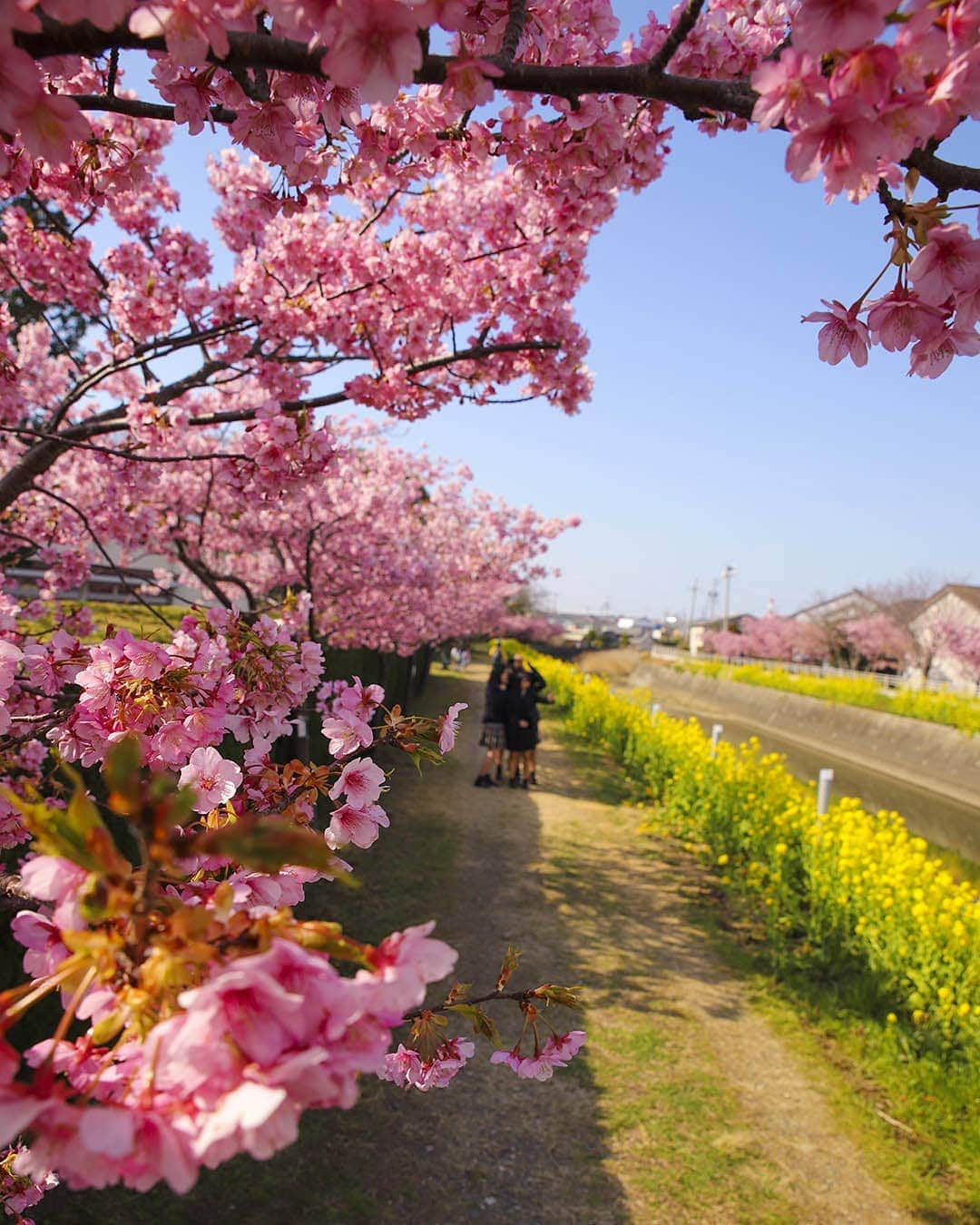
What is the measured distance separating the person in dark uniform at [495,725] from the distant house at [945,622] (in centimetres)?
3203

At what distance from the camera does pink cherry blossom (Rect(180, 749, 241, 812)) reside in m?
1.55

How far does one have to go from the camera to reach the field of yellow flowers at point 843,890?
4.66 metres

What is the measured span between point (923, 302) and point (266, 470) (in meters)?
2.68

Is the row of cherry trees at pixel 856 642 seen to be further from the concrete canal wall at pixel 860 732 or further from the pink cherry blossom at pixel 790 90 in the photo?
the pink cherry blossom at pixel 790 90

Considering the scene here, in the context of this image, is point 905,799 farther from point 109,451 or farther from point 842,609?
point 842,609

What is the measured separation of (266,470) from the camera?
3.39 meters

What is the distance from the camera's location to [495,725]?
41.8ft

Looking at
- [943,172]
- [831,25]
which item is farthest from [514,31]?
[943,172]

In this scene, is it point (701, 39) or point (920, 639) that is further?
point (920, 639)

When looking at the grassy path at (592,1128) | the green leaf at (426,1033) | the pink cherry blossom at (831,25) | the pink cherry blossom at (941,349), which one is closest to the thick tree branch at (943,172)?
the pink cherry blossom at (941,349)

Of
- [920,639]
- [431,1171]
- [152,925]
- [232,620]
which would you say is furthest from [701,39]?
[920,639]

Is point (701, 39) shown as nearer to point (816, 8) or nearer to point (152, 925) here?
point (816, 8)

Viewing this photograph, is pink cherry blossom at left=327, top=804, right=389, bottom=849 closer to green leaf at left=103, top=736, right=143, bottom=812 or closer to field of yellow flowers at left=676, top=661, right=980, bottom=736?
green leaf at left=103, top=736, right=143, bottom=812

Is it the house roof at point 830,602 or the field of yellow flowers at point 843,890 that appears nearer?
the field of yellow flowers at point 843,890
